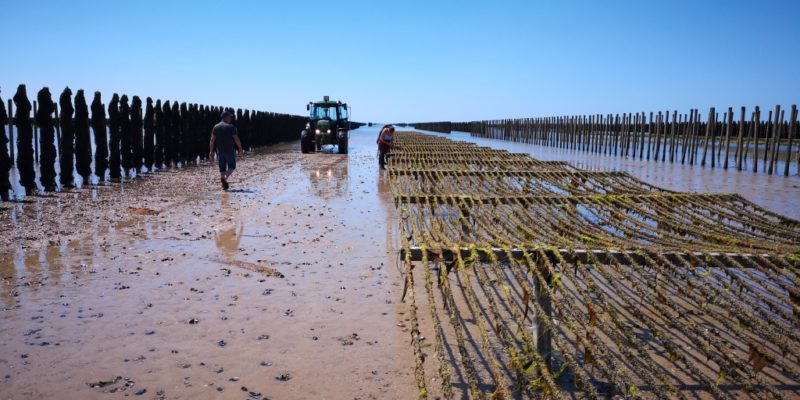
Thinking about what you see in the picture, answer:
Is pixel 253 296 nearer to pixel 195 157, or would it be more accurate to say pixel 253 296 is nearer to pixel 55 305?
pixel 55 305

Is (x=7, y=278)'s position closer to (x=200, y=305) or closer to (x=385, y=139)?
(x=200, y=305)

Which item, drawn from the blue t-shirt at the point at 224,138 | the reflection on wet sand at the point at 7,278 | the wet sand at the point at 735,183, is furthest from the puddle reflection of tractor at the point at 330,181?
the wet sand at the point at 735,183

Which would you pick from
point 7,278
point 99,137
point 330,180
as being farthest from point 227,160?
point 7,278

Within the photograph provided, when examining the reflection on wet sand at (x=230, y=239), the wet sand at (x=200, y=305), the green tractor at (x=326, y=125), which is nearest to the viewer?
the wet sand at (x=200, y=305)

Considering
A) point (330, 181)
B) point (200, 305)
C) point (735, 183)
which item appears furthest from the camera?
point (735, 183)

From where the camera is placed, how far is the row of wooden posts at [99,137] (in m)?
11.2

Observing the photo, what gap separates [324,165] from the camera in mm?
18562

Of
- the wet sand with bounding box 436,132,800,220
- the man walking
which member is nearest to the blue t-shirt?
the man walking

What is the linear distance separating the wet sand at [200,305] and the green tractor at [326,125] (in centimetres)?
1473

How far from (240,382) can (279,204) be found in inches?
263

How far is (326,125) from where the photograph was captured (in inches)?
925

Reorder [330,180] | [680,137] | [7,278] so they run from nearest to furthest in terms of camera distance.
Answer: [7,278] < [330,180] < [680,137]

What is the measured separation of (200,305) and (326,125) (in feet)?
63.2

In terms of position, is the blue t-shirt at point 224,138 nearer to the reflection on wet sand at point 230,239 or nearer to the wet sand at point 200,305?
the wet sand at point 200,305
